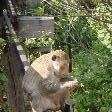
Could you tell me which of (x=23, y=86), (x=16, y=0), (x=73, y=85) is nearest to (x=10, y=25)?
(x=23, y=86)

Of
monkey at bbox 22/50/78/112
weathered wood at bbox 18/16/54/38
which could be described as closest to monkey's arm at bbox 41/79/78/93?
monkey at bbox 22/50/78/112

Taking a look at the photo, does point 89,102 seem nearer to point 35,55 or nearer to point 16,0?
point 35,55

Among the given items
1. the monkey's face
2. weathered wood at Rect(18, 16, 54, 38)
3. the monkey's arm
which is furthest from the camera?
weathered wood at Rect(18, 16, 54, 38)

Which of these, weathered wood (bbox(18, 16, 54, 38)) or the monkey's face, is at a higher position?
the monkey's face

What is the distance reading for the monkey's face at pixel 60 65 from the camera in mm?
1890

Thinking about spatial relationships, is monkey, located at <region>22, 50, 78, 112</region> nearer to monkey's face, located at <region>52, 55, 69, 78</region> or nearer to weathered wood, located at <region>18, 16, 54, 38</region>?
monkey's face, located at <region>52, 55, 69, 78</region>

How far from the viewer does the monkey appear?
181 cm

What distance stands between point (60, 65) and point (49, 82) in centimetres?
12

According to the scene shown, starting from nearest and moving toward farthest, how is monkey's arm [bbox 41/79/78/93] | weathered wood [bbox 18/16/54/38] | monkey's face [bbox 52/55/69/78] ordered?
monkey's arm [bbox 41/79/78/93]
monkey's face [bbox 52/55/69/78]
weathered wood [bbox 18/16/54/38]

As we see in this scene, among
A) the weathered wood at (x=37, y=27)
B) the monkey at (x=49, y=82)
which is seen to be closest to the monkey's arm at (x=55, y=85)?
the monkey at (x=49, y=82)

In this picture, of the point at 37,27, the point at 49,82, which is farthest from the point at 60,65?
the point at 37,27

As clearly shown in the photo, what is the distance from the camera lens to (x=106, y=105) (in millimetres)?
5711

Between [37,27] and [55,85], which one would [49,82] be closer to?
[55,85]

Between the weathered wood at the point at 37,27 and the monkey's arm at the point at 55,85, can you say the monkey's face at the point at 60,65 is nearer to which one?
the monkey's arm at the point at 55,85
